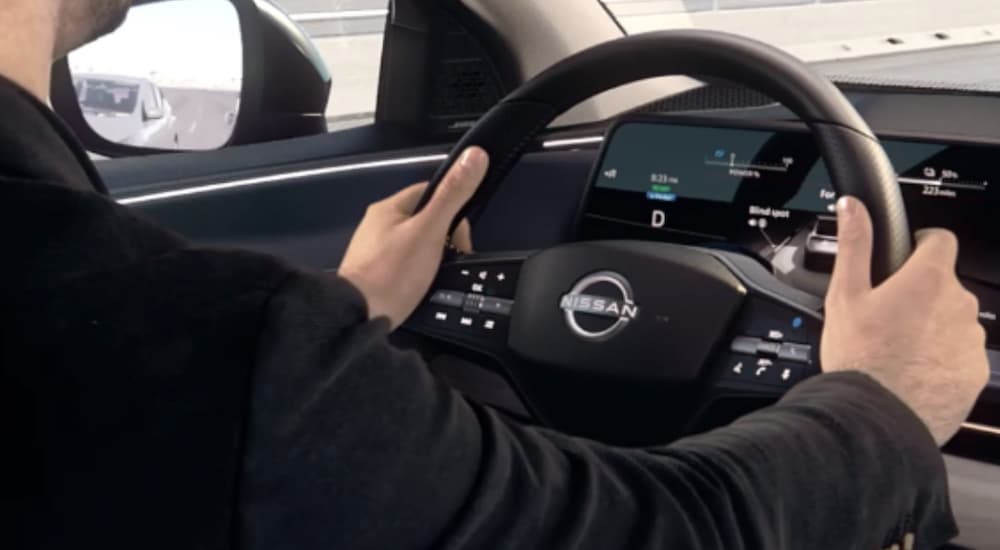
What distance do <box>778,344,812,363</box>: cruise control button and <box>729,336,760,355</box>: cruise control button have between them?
4cm

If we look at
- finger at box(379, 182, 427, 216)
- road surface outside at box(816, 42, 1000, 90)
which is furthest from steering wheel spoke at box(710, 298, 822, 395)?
road surface outside at box(816, 42, 1000, 90)

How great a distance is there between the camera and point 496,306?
169 cm

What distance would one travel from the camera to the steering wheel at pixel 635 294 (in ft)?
4.49

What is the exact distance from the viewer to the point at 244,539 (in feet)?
2.63

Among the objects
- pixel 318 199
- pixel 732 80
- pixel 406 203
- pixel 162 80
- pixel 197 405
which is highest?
pixel 732 80

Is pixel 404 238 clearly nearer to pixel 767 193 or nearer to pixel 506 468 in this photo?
pixel 767 193

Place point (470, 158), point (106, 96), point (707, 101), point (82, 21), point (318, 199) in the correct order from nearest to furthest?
point (82, 21) → point (470, 158) → point (707, 101) → point (318, 199) → point (106, 96)

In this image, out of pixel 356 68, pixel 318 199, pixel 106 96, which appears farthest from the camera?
pixel 356 68

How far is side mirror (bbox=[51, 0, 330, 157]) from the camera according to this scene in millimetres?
2318

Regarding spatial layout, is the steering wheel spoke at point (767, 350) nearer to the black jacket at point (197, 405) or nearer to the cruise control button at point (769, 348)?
the cruise control button at point (769, 348)

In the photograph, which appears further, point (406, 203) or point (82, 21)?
point (406, 203)

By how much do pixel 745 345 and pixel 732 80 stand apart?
299 mm

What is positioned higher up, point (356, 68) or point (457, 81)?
point (457, 81)

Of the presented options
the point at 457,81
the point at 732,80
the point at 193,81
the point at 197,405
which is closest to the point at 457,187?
the point at 732,80
